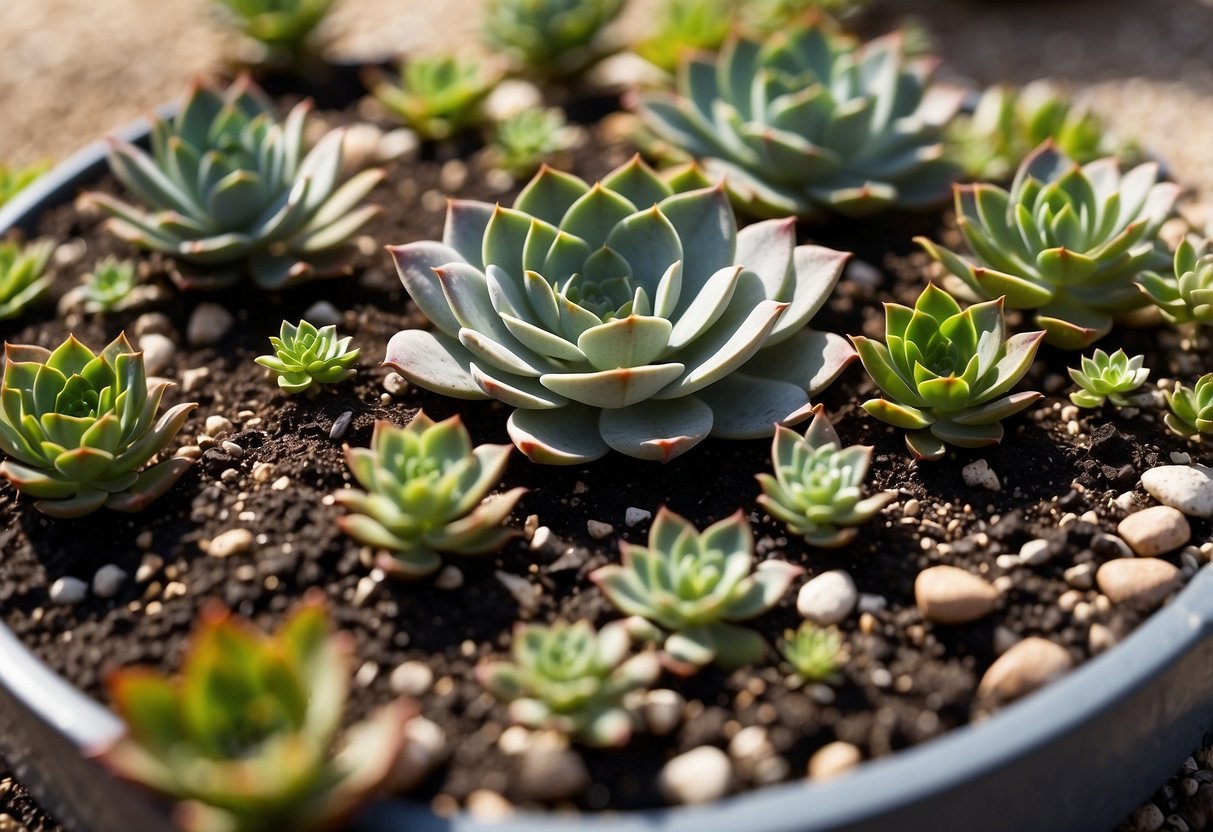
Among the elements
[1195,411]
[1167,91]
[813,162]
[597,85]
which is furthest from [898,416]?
[1167,91]

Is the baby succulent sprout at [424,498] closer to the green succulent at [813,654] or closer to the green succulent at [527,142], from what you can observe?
the green succulent at [813,654]

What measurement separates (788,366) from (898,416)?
9.7 inches

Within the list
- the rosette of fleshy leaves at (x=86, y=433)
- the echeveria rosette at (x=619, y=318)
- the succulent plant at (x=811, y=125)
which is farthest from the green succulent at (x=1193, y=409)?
the rosette of fleshy leaves at (x=86, y=433)

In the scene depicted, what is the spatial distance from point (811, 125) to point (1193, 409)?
1.03m

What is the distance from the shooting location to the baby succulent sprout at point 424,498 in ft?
6.15

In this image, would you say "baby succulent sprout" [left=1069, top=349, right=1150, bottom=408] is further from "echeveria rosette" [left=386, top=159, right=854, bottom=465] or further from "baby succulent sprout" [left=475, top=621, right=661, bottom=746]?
"baby succulent sprout" [left=475, top=621, right=661, bottom=746]

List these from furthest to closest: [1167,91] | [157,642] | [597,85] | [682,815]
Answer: [1167,91]
[597,85]
[157,642]
[682,815]

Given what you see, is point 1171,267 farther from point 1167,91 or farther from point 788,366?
point 1167,91

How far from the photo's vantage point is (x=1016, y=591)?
199cm

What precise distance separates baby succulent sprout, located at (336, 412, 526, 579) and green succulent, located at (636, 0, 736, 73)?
176 centimetres

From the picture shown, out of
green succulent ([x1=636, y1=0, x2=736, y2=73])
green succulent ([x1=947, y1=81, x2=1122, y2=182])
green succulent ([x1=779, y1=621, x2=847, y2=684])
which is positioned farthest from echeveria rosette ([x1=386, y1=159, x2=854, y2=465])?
green succulent ([x1=636, y1=0, x2=736, y2=73])

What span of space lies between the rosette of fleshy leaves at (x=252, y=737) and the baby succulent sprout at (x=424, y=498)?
0.26 meters

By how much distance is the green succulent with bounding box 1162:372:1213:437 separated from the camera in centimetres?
220

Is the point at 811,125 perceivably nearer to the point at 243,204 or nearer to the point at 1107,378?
the point at 1107,378
